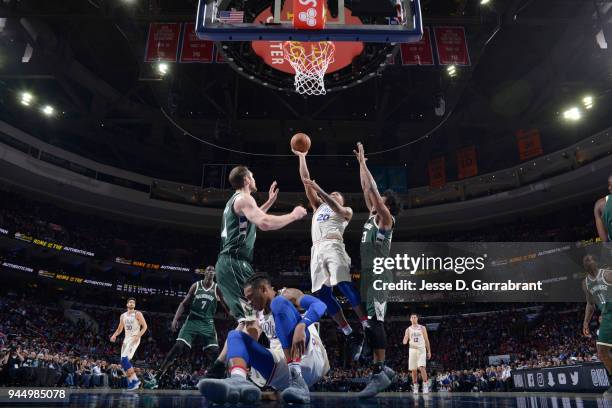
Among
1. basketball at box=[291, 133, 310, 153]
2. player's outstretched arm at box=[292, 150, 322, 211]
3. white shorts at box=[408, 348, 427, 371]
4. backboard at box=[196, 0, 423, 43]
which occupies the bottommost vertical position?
white shorts at box=[408, 348, 427, 371]

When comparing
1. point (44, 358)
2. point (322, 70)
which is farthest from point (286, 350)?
point (44, 358)

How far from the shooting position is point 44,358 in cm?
1559

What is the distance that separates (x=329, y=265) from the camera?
5.89 m

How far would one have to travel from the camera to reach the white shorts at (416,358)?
11.7m

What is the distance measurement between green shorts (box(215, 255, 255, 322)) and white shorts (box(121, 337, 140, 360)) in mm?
5901

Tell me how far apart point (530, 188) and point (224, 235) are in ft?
84.2

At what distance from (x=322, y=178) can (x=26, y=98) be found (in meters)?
18.1

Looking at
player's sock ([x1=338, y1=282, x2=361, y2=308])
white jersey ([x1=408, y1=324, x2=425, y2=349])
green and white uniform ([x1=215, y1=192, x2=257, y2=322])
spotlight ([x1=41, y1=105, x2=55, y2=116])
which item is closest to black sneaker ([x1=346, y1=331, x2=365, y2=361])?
player's sock ([x1=338, y1=282, x2=361, y2=308])

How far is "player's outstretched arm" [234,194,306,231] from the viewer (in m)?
4.23

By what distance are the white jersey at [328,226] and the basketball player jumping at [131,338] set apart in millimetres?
5769

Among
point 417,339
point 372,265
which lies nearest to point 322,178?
point 417,339

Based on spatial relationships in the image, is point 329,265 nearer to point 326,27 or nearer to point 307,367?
point 307,367

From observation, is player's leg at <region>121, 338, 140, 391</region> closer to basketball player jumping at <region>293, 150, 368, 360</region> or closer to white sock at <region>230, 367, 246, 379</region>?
basketball player jumping at <region>293, 150, 368, 360</region>

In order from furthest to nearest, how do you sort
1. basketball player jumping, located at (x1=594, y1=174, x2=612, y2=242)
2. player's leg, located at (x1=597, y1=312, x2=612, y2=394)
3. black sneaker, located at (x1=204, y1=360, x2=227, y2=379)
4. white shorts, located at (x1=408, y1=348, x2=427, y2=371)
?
white shorts, located at (x1=408, y1=348, x2=427, y2=371)
player's leg, located at (x1=597, y1=312, x2=612, y2=394)
black sneaker, located at (x1=204, y1=360, x2=227, y2=379)
basketball player jumping, located at (x1=594, y1=174, x2=612, y2=242)
